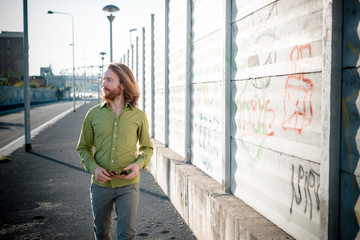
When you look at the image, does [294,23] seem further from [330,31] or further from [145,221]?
[145,221]

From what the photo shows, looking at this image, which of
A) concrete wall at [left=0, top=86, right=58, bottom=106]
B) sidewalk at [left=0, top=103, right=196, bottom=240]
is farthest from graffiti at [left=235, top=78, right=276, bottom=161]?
concrete wall at [left=0, top=86, right=58, bottom=106]

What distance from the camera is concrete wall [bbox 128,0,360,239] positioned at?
1995mm

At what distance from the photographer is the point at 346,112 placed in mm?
1979

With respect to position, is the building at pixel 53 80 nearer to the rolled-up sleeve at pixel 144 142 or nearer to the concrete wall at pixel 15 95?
the concrete wall at pixel 15 95

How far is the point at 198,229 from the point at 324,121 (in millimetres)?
2464

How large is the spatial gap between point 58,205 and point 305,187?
4.08 m

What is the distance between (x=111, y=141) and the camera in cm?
293

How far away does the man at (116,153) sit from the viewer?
2855mm

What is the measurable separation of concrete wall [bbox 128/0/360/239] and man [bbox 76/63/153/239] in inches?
36.2

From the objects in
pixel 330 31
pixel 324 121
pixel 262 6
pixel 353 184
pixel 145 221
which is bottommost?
pixel 145 221

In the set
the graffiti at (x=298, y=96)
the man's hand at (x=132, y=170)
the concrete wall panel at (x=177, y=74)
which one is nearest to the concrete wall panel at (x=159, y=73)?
the concrete wall panel at (x=177, y=74)

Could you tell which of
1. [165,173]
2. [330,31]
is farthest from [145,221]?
[330,31]

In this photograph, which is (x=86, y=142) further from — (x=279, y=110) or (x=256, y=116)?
(x=279, y=110)

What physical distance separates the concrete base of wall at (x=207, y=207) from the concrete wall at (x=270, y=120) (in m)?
0.01
